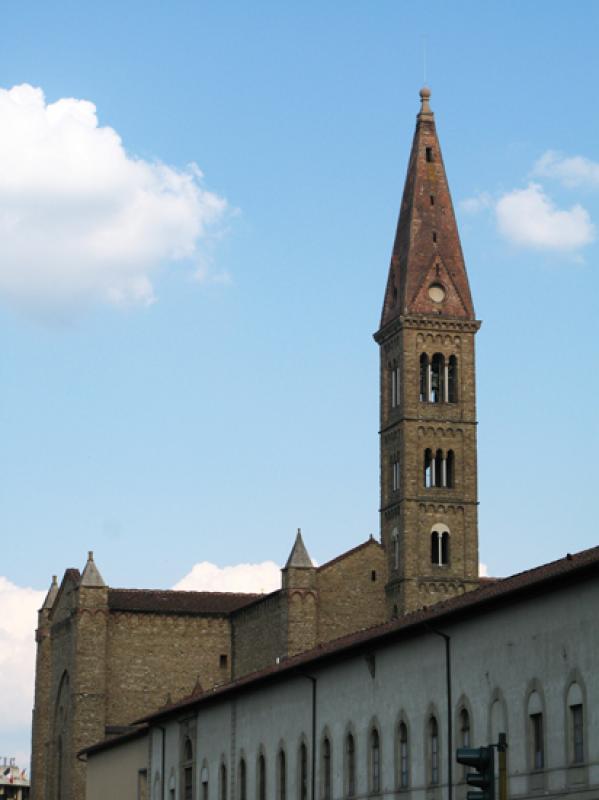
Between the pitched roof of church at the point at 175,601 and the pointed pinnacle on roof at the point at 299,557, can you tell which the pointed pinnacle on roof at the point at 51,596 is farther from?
the pointed pinnacle on roof at the point at 299,557

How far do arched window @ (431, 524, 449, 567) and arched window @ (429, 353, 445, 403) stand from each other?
589cm

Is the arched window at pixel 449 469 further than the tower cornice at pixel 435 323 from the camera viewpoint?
No

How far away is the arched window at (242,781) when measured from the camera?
51656mm

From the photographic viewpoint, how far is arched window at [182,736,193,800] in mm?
57406

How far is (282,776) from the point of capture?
4884 cm

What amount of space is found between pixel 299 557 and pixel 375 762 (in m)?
33.4

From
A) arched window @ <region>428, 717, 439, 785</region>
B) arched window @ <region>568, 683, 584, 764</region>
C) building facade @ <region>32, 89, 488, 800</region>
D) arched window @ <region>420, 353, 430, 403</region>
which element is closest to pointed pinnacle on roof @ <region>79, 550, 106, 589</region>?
building facade @ <region>32, 89, 488, 800</region>

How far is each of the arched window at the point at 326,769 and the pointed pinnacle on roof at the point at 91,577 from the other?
37.7m

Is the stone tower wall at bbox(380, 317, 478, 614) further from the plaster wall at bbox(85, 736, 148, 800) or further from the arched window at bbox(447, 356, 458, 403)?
the plaster wall at bbox(85, 736, 148, 800)

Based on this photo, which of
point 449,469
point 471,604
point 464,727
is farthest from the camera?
point 449,469

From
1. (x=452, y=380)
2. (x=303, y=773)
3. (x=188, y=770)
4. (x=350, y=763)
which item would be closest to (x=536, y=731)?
(x=350, y=763)

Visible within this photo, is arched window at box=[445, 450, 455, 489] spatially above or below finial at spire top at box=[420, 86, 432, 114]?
below

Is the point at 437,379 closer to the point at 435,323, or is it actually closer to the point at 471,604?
the point at 435,323

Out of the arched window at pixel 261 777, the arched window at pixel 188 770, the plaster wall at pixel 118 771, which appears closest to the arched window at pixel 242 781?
the arched window at pixel 261 777
